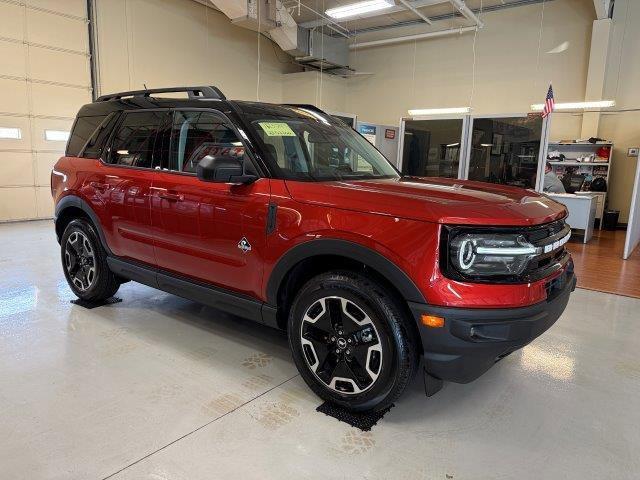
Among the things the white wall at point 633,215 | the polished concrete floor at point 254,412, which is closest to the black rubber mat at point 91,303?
the polished concrete floor at point 254,412

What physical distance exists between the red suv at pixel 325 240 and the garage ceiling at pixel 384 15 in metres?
8.03

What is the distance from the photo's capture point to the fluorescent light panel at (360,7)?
7.55 meters

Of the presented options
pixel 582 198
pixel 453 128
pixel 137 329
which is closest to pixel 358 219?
pixel 137 329

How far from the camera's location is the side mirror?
2.13 meters

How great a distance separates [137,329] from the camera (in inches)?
121

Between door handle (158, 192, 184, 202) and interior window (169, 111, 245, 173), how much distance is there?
16 centimetres

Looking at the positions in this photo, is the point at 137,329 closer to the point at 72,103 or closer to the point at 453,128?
the point at 453,128

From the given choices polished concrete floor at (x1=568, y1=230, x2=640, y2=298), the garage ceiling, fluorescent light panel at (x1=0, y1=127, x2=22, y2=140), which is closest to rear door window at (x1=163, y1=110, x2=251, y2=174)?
polished concrete floor at (x1=568, y1=230, x2=640, y2=298)

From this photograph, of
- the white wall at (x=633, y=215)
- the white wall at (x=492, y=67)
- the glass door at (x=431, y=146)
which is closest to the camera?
the white wall at (x=633, y=215)

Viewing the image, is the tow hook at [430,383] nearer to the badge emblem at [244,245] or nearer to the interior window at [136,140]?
the badge emblem at [244,245]

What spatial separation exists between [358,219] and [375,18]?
1088 centimetres

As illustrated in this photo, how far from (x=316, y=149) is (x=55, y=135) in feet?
25.7

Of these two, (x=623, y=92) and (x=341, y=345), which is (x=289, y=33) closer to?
(x=623, y=92)

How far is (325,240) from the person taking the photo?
6.56ft
